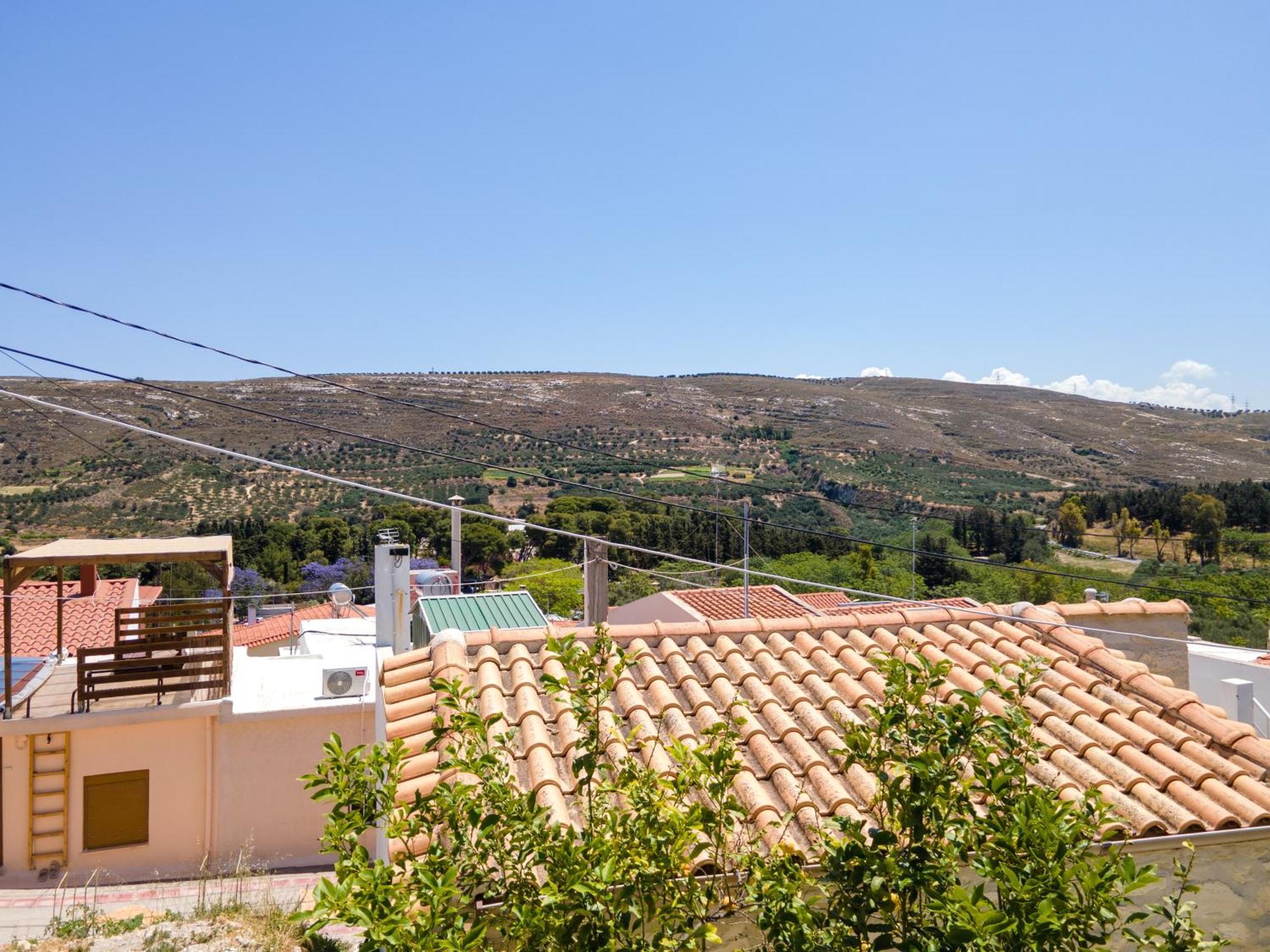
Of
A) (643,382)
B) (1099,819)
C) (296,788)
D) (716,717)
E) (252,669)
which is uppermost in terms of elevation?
(643,382)

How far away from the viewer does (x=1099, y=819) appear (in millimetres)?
2357

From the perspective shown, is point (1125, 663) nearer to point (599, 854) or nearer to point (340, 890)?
point (599, 854)

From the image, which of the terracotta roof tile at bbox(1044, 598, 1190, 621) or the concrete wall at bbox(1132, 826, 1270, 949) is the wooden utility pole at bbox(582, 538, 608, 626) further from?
the concrete wall at bbox(1132, 826, 1270, 949)

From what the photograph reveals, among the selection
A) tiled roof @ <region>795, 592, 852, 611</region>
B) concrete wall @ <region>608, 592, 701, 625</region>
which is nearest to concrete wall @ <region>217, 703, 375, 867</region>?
concrete wall @ <region>608, 592, 701, 625</region>

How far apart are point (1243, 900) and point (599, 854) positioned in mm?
3146

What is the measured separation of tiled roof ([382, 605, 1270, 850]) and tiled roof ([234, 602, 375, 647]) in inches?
659

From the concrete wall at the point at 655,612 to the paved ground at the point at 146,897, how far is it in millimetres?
6492

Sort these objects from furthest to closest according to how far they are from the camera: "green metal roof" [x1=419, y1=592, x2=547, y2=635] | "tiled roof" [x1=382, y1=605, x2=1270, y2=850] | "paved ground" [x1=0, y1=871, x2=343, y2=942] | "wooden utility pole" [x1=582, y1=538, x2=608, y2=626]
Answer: "wooden utility pole" [x1=582, y1=538, x2=608, y2=626] → "green metal roof" [x1=419, y1=592, x2=547, y2=635] → "paved ground" [x1=0, y1=871, x2=343, y2=942] → "tiled roof" [x1=382, y1=605, x2=1270, y2=850]

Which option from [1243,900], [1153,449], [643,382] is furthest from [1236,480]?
[1243,900]

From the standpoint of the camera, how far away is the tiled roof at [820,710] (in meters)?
4.06

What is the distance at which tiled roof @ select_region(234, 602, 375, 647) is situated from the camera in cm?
2142

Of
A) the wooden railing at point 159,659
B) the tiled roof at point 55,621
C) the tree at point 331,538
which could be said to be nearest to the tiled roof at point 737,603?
the wooden railing at point 159,659

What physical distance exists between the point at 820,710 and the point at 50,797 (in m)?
11.0

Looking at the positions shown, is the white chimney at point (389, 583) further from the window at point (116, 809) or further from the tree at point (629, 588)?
the tree at point (629, 588)
